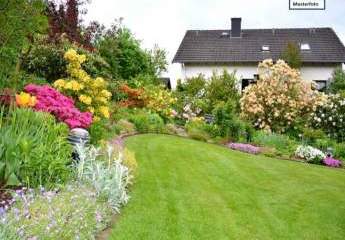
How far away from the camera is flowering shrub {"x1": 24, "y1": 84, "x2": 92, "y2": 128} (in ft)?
28.5

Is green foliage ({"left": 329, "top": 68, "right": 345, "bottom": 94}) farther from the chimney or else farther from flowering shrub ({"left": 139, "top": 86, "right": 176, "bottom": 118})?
flowering shrub ({"left": 139, "top": 86, "right": 176, "bottom": 118})

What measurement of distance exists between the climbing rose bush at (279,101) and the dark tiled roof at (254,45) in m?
12.9

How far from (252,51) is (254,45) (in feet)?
2.96

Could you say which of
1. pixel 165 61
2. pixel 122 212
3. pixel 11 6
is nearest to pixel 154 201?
pixel 122 212

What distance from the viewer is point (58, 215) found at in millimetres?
4746

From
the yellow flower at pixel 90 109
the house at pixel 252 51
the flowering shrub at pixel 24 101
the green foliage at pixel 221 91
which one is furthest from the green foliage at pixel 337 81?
the flowering shrub at pixel 24 101

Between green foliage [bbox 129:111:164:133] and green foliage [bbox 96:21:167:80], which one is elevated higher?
green foliage [bbox 96:21:167:80]

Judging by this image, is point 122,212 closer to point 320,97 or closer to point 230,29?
point 320,97

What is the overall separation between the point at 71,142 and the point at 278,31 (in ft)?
102

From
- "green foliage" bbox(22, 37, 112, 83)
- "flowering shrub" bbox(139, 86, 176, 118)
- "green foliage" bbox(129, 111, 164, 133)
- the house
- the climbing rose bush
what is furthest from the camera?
the house

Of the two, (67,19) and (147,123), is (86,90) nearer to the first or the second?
(147,123)

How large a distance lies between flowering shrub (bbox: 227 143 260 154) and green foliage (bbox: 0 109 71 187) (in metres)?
8.08

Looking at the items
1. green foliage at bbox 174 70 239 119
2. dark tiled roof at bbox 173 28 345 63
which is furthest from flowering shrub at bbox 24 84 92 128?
dark tiled roof at bbox 173 28 345 63

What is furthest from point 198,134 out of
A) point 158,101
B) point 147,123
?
point 158,101
